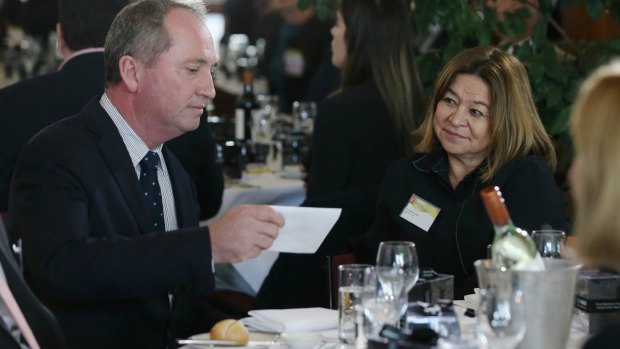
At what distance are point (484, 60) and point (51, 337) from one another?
1627mm

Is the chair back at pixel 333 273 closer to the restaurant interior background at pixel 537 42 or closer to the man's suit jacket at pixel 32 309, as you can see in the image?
the man's suit jacket at pixel 32 309

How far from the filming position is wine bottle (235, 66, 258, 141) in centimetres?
607

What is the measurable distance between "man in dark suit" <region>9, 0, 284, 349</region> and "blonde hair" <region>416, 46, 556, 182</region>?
0.86 m

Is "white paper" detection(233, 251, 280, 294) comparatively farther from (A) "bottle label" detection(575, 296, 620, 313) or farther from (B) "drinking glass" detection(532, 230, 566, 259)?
(A) "bottle label" detection(575, 296, 620, 313)

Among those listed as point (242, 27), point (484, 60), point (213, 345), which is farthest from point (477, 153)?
point (242, 27)

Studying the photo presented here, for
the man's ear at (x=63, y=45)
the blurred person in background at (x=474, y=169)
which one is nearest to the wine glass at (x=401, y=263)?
the blurred person in background at (x=474, y=169)

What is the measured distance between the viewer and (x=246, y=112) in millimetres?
6191

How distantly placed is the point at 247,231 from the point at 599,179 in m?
1.01

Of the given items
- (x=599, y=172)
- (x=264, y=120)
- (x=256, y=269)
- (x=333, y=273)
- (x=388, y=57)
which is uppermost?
(x=388, y=57)

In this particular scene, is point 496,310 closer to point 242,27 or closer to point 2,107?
point 2,107

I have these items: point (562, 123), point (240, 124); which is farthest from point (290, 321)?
point (240, 124)

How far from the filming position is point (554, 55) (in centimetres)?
431

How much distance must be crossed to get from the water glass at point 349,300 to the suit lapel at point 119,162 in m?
0.63

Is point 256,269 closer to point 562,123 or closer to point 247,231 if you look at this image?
point 562,123
